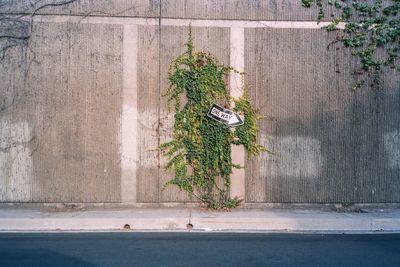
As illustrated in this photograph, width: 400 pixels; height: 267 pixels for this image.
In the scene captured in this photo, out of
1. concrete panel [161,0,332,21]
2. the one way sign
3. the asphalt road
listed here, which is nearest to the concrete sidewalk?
the asphalt road

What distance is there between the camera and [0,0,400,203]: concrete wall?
44.2 feet

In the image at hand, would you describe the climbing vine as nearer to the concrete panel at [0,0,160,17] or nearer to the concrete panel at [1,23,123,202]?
the concrete panel at [0,0,160,17]

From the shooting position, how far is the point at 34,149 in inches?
529

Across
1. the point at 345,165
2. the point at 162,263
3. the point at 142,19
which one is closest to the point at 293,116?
the point at 345,165

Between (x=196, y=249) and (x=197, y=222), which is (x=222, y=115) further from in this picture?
(x=196, y=249)

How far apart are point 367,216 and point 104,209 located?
704cm

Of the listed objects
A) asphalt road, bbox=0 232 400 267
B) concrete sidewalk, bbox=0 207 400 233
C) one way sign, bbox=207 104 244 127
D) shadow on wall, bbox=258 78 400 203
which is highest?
one way sign, bbox=207 104 244 127

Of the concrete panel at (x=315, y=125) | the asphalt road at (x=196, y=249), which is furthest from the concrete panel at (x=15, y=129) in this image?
the concrete panel at (x=315, y=125)

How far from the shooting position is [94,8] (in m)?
13.6

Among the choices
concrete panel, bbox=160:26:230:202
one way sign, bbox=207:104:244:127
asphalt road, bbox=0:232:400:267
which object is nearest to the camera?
asphalt road, bbox=0:232:400:267

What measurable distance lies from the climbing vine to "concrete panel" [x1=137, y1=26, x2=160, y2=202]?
4716 millimetres

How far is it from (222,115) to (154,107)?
1.99 metres

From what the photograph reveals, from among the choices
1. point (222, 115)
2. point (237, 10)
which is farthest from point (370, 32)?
point (222, 115)

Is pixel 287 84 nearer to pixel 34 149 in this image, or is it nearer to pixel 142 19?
pixel 142 19
